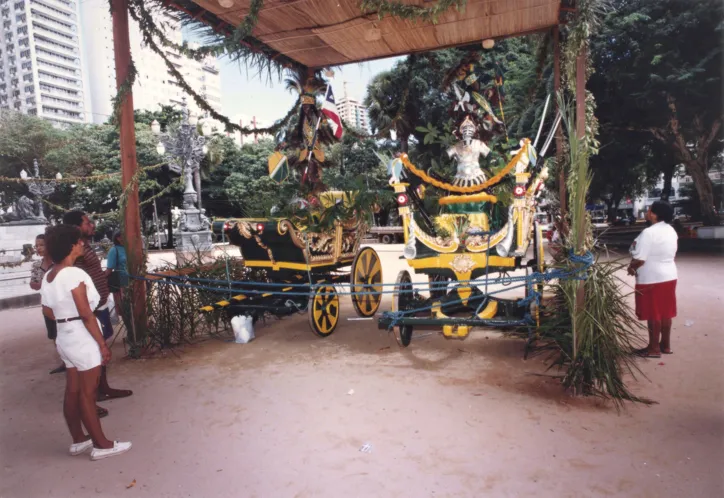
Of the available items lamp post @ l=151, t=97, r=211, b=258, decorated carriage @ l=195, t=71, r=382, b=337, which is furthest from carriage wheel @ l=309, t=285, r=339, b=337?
lamp post @ l=151, t=97, r=211, b=258

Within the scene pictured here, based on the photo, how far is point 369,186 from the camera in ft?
19.6

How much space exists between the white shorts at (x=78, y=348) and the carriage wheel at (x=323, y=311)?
2.77 meters

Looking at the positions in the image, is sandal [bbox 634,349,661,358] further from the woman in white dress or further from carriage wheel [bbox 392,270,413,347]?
the woman in white dress

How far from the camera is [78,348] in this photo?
291 centimetres

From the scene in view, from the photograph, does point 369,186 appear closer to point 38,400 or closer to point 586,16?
point 586,16

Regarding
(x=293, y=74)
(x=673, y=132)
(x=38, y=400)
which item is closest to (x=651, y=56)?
(x=673, y=132)

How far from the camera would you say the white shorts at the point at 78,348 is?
2898mm

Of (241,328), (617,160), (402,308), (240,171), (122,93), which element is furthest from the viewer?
(240,171)

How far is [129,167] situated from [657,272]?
19.7 ft

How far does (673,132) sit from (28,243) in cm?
2393

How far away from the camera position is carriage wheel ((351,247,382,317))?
623cm

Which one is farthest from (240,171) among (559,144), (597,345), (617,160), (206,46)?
(597,345)

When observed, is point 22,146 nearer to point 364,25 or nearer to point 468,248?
point 364,25

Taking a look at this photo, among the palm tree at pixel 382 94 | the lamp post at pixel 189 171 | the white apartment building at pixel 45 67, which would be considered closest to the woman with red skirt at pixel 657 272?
the palm tree at pixel 382 94
